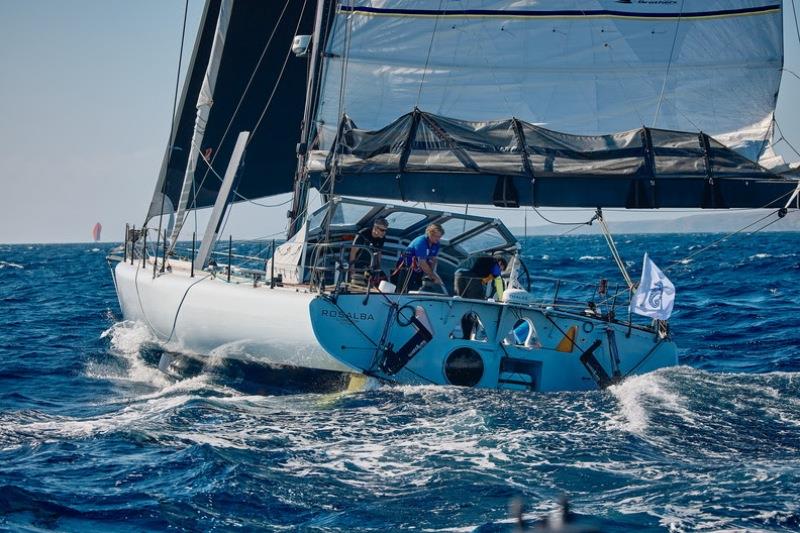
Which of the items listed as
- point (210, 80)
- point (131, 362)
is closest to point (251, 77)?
point (210, 80)

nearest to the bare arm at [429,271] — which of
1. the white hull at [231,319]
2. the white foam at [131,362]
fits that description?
the white hull at [231,319]

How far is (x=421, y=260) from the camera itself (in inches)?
476

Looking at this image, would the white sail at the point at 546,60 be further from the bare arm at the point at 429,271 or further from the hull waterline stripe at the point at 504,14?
the bare arm at the point at 429,271

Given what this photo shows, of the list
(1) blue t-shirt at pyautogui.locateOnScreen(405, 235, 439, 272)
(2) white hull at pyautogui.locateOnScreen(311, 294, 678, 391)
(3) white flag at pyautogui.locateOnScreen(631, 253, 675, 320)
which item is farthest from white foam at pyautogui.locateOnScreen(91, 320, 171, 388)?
(3) white flag at pyautogui.locateOnScreen(631, 253, 675, 320)

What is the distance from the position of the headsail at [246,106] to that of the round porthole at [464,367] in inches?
284

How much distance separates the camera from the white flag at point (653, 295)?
37.2 ft

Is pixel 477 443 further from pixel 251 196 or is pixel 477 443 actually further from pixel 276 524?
pixel 251 196

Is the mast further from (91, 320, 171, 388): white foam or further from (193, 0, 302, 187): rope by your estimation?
(91, 320, 171, 388): white foam

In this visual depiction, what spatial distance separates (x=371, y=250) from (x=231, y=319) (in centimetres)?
185

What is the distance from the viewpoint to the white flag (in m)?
11.3

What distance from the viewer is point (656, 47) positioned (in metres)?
13.0

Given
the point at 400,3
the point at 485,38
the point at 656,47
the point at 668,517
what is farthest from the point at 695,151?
the point at 668,517

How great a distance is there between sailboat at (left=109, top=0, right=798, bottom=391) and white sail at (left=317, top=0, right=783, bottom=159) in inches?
0.8

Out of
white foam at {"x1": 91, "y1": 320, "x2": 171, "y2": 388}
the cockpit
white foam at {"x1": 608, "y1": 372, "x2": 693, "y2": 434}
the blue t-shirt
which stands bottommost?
white foam at {"x1": 91, "y1": 320, "x2": 171, "y2": 388}
